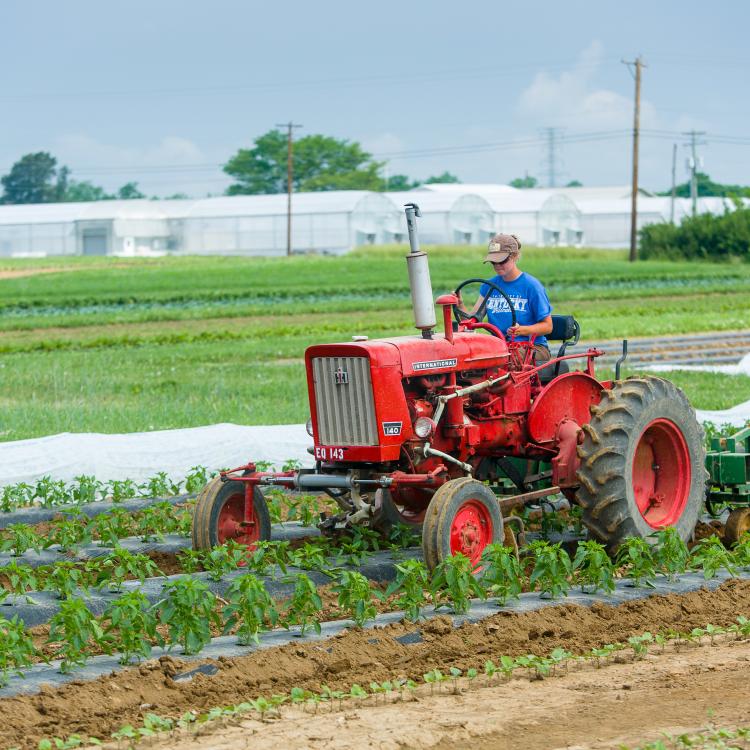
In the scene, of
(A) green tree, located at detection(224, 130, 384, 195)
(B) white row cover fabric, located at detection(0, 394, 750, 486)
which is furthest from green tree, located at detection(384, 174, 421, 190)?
(B) white row cover fabric, located at detection(0, 394, 750, 486)

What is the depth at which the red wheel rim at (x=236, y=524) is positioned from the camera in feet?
25.4

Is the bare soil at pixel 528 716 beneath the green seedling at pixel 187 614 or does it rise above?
beneath

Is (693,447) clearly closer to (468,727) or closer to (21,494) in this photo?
(468,727)

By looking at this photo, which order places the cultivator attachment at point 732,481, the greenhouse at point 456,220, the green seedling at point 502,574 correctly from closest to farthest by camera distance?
1. the green seedling at point 502,574
2. the cultivator attachment at point 732,481
3. the greenhouse at point 456,220

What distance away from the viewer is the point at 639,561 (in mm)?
7004

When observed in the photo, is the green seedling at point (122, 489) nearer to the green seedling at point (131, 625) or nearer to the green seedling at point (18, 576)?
the green seedling at point (18, 576)

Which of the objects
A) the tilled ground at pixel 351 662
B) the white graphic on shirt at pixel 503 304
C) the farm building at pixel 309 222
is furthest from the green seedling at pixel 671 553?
the farm building at pixel 309 222

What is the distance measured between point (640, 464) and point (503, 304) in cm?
131

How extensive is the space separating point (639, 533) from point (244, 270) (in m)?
41.3

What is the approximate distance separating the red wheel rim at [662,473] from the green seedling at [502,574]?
1858mm

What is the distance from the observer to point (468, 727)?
4898mm

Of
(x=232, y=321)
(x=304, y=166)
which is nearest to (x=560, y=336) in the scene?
(x=232, y=321)

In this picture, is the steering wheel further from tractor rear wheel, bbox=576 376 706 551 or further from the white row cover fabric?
the white row cover fabric

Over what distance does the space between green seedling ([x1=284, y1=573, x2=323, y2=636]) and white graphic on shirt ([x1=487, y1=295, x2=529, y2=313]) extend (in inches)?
109
